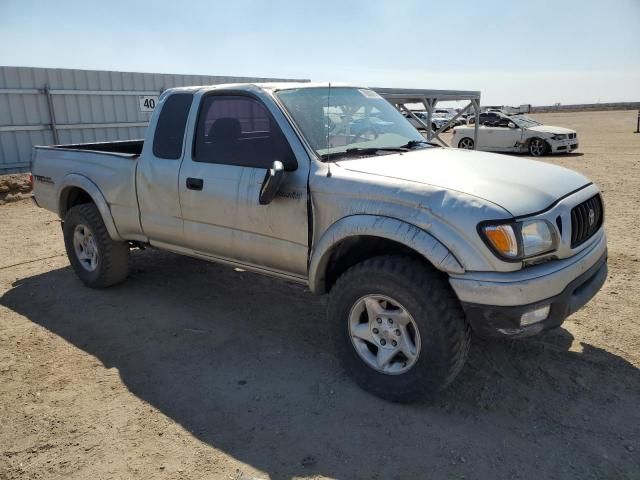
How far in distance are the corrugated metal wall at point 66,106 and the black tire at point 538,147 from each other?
11.9m

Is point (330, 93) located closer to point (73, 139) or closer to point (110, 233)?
point (110, 233)

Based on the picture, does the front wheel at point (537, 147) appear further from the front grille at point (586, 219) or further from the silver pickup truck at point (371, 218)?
the front grille at point (586, 219)

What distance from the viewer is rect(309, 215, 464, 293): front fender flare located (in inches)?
111

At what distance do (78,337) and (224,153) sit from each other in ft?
6.64

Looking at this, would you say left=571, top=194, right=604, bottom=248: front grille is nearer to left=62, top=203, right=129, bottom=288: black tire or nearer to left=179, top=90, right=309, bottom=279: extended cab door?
left=179, top=90, right=309, bottom=279: extended cab door

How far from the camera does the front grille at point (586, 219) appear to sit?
3.09 metres

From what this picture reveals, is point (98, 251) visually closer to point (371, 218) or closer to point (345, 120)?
point (345, 120)

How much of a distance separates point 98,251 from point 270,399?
9.20 feet

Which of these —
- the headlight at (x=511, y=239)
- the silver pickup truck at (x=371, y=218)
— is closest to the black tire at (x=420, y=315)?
the silver pickup truck at (x=371, y=218)

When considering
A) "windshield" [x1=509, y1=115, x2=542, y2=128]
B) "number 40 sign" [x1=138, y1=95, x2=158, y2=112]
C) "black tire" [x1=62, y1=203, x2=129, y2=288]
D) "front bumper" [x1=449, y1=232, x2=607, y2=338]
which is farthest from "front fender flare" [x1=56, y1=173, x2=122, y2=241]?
"windshield" [x1=509, y1=115, x2=542, y2=128]

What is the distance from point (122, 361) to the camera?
3922 millimetres

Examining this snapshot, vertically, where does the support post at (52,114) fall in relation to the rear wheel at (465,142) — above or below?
above

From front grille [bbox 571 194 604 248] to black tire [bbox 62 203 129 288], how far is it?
4164 mm

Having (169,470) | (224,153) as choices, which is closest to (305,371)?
(169,470)
